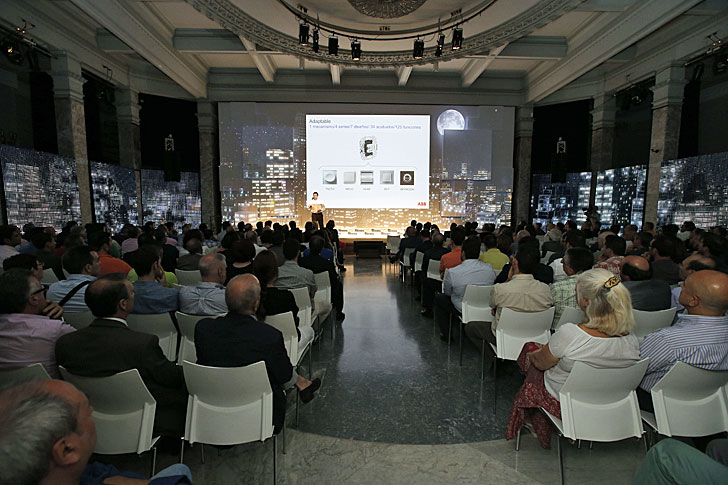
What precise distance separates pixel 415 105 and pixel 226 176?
657 centimetres

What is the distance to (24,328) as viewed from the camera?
6.49 ft

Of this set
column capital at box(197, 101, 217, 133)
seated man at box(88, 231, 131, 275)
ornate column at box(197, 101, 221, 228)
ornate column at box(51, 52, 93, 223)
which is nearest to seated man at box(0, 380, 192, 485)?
seated man at box(88, 231, 131, 275)

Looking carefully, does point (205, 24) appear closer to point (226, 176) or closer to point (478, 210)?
point (226, 176)

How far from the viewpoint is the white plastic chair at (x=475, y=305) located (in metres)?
3.76

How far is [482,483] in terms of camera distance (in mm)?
2219

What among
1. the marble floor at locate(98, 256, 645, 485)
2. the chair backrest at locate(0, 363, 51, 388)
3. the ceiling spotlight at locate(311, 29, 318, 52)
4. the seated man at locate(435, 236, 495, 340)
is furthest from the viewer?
the ceiling spotlight at locate(311, 29, 318, 52)

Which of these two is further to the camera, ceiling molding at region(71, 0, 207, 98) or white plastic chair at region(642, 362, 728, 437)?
ceiling molding at region(71, 0, 207, 98)

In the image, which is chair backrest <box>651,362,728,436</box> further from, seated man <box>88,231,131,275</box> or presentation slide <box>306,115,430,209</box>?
presentation slide <box>306,115,430,209</box>

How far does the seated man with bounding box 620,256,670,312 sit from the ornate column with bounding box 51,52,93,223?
9.96 m

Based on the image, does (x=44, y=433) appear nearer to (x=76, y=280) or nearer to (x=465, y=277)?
(x=76, y=280)

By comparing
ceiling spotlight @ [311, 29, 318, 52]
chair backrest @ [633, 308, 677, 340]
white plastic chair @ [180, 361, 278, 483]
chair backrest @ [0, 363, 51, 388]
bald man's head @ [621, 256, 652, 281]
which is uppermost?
ceiling spotlight @ [311, 29, 318, 52]

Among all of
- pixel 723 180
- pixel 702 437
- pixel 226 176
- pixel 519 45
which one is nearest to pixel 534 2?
pixel 519 45

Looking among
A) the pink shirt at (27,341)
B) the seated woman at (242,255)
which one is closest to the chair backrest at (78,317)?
the pink shirt at (27,341)

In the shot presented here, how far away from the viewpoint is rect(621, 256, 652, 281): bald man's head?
3.10 meters
